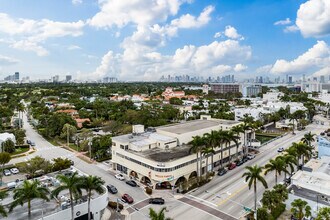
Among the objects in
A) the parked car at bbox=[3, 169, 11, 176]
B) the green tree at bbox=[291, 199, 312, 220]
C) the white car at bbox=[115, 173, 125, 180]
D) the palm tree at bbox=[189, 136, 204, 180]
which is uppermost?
the palm tree at bbox=[189, 136, 204, 180]

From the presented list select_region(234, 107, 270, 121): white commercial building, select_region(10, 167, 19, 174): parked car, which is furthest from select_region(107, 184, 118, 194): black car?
select_region(234, 107, 270, 121): white commercial building

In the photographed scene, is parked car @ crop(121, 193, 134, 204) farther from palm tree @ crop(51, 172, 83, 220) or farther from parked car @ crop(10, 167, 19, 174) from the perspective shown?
parked car @ crop(10, 167, 19, 174)

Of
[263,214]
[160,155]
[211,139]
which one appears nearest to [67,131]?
[160,155]

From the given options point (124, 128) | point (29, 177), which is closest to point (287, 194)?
point (29, 177)

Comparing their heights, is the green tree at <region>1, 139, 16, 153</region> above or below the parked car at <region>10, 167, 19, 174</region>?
above

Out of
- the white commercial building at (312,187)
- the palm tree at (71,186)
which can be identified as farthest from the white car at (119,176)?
the white commercial building at (312,187)

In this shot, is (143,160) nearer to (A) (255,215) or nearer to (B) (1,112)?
(A) (255,215)

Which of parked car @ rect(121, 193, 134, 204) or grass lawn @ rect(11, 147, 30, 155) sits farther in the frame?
grass lawn @ rect(11, 147, 30, 155)

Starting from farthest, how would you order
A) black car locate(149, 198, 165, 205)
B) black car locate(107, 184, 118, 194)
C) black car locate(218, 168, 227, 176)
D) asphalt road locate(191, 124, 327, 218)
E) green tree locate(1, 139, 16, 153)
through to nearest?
green tree locate(1, 139, 16, 153), black car locate(218, 168, 227, 176), black car locate(107, 184, 118, 194), black car locate(149, 198, 165, 205), asphalt road locate(191, 124, 327, 218)
